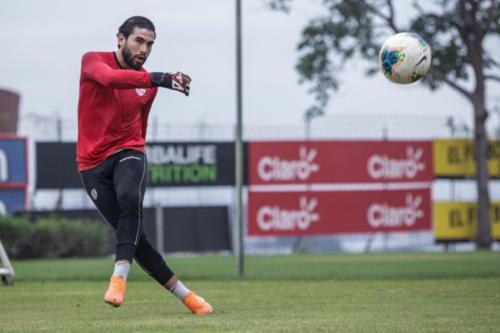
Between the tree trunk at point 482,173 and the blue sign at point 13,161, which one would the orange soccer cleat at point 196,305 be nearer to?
the blue sign at point 13,161

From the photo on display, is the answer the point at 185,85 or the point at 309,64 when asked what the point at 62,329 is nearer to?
the point at 185,85

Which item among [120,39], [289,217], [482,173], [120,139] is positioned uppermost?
[120,39]

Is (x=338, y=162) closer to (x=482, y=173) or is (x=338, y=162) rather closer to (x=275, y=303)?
(x=482, y=173)

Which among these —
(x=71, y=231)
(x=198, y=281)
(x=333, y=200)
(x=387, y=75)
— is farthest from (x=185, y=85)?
(x=333, y=200)

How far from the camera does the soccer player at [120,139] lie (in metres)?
8.31

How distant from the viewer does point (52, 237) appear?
23.6 metres

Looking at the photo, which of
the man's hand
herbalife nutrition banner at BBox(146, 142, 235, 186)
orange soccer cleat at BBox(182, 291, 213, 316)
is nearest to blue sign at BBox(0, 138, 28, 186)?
herbalife nutrition banner at BBox(146, 142, 235, 186)

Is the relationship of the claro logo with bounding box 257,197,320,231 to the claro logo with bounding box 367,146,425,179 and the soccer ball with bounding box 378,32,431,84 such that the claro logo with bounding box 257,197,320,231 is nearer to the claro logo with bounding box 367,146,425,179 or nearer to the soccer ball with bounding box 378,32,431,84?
the claro logo with bounding box 367,146,425,179

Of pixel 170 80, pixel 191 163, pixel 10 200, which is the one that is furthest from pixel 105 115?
pixel 191 163

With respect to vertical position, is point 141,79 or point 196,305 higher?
point 141,79

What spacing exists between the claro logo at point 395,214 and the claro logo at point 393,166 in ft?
1.81

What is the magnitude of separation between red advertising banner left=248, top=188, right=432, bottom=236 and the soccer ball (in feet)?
49.6

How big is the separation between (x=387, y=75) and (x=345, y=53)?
1697cm

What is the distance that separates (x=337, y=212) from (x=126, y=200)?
60.2 feet
